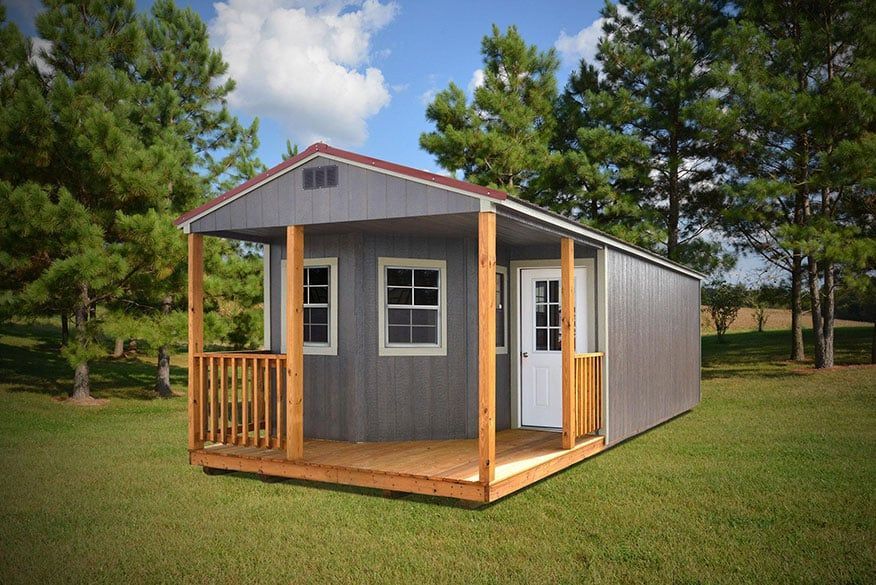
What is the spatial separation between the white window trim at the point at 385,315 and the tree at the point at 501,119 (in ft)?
36.0

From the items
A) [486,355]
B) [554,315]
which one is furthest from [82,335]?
[486,355]

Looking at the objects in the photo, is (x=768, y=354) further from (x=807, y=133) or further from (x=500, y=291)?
(x=500, y=291)

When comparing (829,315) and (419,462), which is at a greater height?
(829,315)

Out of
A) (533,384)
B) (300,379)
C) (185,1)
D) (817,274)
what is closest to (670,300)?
(533,384)

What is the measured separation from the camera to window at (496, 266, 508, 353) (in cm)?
920

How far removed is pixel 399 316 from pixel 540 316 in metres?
1.89

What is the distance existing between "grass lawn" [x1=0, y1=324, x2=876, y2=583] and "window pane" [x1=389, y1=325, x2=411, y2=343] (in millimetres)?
1884

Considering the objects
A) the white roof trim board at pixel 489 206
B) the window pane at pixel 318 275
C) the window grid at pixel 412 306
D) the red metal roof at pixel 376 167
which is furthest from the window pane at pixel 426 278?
the red metal roof at pixel 376 167

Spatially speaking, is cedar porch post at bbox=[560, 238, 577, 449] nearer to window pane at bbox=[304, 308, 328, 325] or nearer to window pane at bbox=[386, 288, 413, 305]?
window pane at bbox=[386, 288, 413, 305]

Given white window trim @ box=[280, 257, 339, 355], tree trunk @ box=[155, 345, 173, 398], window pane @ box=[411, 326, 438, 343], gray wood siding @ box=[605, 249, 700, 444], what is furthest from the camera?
tree trunk @ box=[155, 345, 173, 398]

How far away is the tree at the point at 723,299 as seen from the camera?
28.3 meters

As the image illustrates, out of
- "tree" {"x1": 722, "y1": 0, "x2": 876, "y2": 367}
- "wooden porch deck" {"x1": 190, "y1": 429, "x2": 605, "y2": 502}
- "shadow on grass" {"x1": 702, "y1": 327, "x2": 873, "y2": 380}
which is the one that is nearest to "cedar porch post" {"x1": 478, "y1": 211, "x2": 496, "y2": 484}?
"wooden porch deck" {"x1": 190, "y1": 429, "x2": 605, "y2": 502}

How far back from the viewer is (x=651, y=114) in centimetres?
1947

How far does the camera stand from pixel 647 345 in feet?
33.6
